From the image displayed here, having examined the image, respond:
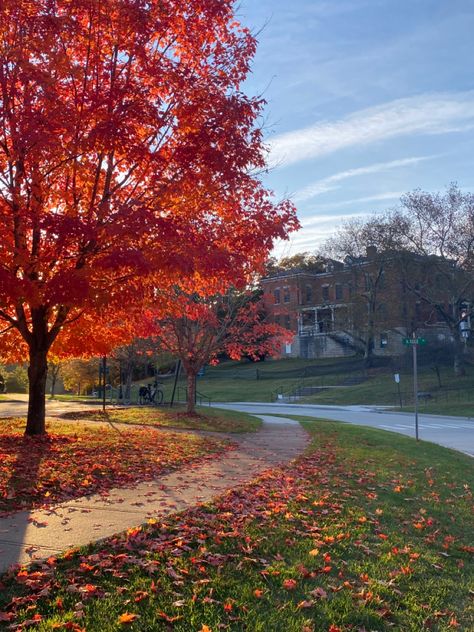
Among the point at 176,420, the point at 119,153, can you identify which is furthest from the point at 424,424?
the point at 119,153

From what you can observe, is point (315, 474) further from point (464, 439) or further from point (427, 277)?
point (427, 277)

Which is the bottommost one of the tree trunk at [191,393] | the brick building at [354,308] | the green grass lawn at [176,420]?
the green grass lawn at [176,420]

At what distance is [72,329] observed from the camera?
14.8 metres

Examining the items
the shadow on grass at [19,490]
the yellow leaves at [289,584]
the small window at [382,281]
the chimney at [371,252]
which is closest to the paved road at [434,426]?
the shadow on grass at [19,490]

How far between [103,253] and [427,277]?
48.4m

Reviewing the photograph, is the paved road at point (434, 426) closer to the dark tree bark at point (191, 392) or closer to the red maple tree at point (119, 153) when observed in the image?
the dark tree bark at point (191, 392)

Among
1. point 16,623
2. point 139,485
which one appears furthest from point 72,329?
point 16,623

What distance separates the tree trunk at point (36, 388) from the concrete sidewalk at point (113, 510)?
4.09 m

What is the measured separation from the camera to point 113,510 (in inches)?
288

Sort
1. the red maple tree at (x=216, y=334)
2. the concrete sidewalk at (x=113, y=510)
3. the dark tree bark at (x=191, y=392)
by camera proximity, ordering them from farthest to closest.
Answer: the dark tree bark at (x=191, y=392)
the red maple tree at (x=216, y=334)
the concrete sidewalk at (x=113, y=510)

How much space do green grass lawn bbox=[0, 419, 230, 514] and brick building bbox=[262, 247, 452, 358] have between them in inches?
1345

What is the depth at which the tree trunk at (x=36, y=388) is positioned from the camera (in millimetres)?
13156

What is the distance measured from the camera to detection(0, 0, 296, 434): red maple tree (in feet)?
31.4

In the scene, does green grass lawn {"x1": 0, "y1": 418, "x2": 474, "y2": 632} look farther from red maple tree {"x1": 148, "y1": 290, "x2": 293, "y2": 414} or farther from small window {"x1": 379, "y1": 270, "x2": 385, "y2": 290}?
small window {"x1": 379, "y1": 270, "x2": 385, "y2": 290}
